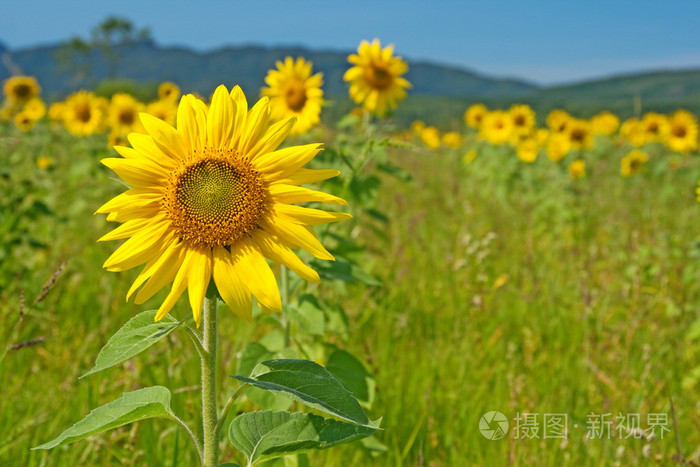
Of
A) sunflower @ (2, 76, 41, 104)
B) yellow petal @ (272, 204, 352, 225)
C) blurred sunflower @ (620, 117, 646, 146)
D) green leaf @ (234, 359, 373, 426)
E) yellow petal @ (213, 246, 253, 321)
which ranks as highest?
sunflower @ (2, 76, 41, 104)

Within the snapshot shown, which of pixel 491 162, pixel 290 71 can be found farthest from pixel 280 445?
pixel 491 162

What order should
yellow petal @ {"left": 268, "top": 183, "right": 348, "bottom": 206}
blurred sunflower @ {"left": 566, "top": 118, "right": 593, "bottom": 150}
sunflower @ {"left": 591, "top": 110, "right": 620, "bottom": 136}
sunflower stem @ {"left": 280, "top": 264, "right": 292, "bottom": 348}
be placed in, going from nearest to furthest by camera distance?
1. yellow petal @ {"left": 268, "top": 183, "right": 348, "bottom": 206}
2. sunflower stem @ {"left": 280, "top": 264, "right": 292, "bottom": 348}
3. blurred sunflower @ {"left": 566, "top": 118, "right": 593, "bottom": 150}
4. sunflower @ {"left": 591, "top": 110, "right": 620, "bottom": 136}

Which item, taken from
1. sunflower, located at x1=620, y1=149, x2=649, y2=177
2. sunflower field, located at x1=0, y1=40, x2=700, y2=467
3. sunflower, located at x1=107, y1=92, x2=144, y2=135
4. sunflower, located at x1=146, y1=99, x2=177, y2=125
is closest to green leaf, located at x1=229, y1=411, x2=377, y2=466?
sunflower field, located at x1=0, y1=40, x2=700, y2=467

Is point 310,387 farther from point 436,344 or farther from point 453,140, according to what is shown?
point 453,140

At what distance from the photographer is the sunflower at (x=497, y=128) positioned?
925cm

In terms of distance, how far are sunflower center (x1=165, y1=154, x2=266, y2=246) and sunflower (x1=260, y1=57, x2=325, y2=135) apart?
2.65 meters

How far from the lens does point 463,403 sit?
2.68 m

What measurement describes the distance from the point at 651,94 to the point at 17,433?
21826 cm

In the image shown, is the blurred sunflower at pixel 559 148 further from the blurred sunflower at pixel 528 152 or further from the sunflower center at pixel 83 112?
the sunflower center at pixel 83 112

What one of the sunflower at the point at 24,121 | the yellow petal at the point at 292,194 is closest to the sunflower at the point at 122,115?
the sunflower at the point at 24,121

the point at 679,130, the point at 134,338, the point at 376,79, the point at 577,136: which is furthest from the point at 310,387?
the point at 679,130

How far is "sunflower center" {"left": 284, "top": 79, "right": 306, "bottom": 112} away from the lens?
406cm

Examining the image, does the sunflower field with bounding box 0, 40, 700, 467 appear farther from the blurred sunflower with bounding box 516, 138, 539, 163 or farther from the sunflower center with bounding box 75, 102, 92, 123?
the blurred sunflower with bounding box 516, 138, 539, 163

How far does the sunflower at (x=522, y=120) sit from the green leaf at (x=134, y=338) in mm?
8671
